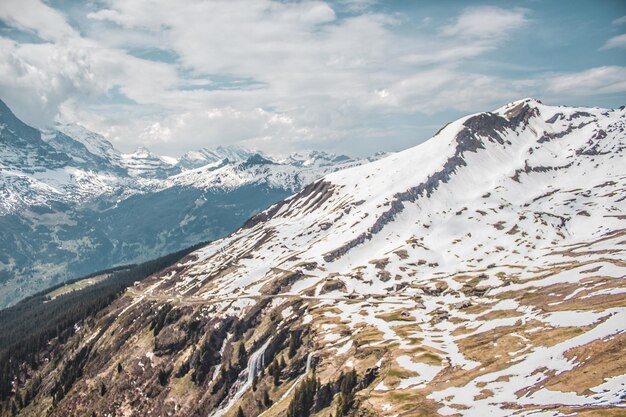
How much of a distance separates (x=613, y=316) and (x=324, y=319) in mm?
107093

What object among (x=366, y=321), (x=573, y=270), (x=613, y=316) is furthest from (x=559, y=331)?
(x=573, y=270)

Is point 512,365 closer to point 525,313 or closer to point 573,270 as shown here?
point 525,313

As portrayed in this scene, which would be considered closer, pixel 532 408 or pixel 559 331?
pixel 532 408

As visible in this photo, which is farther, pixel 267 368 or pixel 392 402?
pixel 267 368

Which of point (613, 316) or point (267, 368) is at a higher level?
point (613, 316)

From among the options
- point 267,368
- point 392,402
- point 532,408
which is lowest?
point 267,368

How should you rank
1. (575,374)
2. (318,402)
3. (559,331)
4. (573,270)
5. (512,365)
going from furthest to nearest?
(573,270), (318,402), (559,331), (512,365), (575,374)

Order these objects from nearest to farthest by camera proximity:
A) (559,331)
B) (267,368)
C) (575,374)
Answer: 1. (575,374)
2. (559,331)
3. (267,368)

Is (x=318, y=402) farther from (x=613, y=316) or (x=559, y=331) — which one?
(x=613, y=316)

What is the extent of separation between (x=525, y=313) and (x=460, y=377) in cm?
5703

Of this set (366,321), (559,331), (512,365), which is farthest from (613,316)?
(366,321)

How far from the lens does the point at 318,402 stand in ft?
431

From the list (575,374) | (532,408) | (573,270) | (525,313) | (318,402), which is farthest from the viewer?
(573,270)

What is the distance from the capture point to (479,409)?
86062 millimetres
